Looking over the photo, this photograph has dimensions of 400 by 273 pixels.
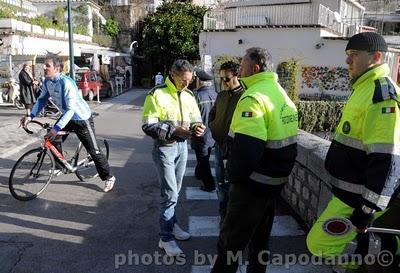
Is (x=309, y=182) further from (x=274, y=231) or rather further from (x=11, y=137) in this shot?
(x=11, y=137)

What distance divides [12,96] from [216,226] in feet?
47.0

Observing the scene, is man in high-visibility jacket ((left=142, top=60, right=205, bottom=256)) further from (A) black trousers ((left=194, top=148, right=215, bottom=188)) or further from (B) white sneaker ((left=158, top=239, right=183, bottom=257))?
(A) black trousers ((left=194, top=148, right=215, bottom=188))

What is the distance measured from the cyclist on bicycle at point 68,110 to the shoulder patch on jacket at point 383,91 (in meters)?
4.06

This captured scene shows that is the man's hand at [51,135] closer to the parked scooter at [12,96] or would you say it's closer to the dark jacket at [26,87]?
the dark jacket at [26,87]

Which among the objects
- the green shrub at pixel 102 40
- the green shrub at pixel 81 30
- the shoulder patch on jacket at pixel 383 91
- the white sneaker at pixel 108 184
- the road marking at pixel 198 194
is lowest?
the road marking at pixel 198 194

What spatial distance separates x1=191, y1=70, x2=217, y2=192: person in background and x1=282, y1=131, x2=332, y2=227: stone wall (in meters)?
1.33

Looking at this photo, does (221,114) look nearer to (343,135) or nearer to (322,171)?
(322,171)

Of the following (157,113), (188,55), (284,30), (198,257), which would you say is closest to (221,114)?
(157,113)

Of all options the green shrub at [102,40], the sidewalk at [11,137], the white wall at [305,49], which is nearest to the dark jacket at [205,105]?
the sidewalk at [11,137]

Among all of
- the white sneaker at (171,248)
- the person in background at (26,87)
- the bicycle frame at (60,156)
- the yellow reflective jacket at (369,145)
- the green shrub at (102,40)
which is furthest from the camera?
the green shrub at (102,40)

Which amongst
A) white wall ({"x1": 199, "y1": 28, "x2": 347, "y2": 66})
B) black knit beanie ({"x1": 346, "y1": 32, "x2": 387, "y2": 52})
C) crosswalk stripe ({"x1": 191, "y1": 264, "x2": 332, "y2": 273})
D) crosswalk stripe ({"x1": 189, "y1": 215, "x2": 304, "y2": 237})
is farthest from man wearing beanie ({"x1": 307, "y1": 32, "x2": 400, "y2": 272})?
white wall ({"x1": 199, "y1": 28, "x2": 347, "y2": 66})

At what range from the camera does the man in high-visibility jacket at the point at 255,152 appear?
2.84 metres

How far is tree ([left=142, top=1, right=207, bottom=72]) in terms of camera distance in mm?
30844

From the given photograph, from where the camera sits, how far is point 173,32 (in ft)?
101
